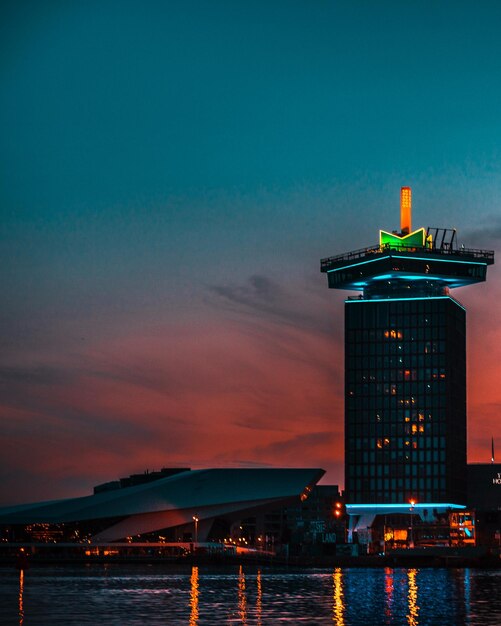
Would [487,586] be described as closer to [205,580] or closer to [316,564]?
[205,580]

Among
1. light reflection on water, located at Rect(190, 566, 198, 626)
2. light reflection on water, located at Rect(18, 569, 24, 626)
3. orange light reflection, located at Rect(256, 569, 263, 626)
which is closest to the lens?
light reflection on water, located at Rect(18, 569, 24, 626)

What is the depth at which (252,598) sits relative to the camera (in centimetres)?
10638

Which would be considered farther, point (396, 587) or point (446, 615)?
point (396, 587)

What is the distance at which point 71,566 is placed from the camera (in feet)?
Answer: 640

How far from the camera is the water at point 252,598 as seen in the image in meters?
85.9

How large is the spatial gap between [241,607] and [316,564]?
291 feet

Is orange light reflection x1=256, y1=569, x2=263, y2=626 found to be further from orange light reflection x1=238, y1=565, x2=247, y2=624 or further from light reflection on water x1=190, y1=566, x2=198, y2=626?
light reflection on water x1=190, y1=566, x2=198, y2=626

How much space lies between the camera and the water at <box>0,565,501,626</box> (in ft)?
282

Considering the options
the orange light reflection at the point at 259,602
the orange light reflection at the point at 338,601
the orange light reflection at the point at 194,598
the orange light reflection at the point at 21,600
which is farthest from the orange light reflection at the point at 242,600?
the orange light reflection at the point at 21,600

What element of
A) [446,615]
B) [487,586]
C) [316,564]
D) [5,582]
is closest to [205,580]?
[5,582]

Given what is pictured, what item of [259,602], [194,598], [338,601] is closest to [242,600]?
[259,602]

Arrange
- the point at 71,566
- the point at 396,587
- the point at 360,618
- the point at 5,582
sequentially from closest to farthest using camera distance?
the point at 360,618 < the point at 396,587 < the point at 5,582 < the point at 71,566

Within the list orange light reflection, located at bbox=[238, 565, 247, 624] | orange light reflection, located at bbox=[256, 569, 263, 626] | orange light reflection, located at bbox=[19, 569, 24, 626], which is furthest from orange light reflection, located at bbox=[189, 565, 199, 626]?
orange light reflection, located at bbox=[19, 569, 24, 626]

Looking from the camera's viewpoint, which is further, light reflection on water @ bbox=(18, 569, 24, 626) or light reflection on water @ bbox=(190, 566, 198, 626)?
light reflection on water @ bbox=(190, 566, 198, 626)
